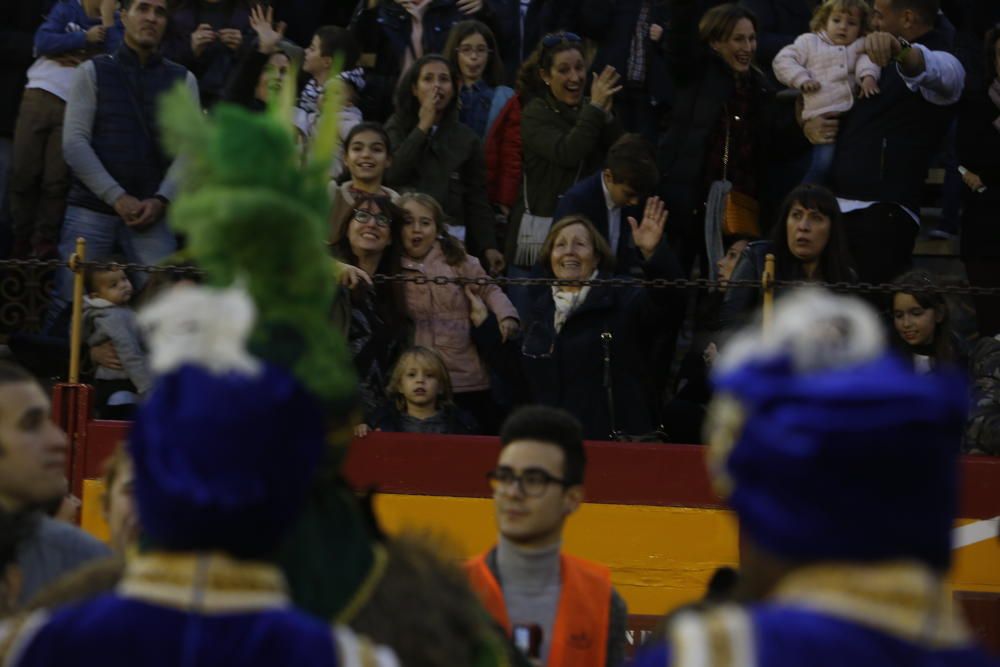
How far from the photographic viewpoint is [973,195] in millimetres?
9805

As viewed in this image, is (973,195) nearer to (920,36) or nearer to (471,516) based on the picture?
(920,36)

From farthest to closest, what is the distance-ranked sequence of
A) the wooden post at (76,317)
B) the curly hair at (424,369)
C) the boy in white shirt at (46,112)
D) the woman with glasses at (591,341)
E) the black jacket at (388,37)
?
the black jacket at (388,37)
the boy in white shirt at (46,112)
the woman with glasses at (591,341)
the curly hair at (424,369)
the wooden post at (76,317)

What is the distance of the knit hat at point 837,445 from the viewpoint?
8.83 feet

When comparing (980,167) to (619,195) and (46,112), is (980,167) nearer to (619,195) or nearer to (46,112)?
(619,195)

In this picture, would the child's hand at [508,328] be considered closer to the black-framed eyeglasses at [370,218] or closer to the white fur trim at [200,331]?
the black-framed eyeglasses at [370,218]

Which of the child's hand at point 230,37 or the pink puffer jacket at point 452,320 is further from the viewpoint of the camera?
the child's hand at point 230,37

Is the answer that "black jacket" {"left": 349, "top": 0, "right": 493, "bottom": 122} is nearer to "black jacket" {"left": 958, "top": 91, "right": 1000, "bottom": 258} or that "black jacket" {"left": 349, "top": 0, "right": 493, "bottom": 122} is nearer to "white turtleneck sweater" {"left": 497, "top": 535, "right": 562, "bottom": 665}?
"black jacket" {"left": 958, "top": 91, "right": 1000, "bottom": 258}

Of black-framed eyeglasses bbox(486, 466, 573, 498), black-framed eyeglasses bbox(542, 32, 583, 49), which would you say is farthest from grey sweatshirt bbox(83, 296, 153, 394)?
black-framed eyeglasses bbox(486, 466, 573, 498)

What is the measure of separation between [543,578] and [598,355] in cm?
275

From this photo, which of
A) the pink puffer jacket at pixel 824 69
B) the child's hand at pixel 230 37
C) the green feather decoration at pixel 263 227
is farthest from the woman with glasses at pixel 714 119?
the green feather decoration at pixel 263 227

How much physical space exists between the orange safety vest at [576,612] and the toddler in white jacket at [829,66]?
4.50m

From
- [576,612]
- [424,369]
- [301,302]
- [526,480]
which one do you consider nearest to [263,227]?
[301,302]

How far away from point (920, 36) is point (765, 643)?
7.83 metres

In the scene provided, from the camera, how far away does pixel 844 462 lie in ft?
8.83
